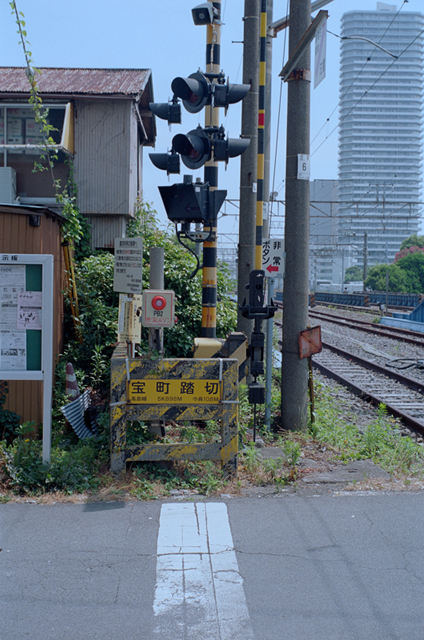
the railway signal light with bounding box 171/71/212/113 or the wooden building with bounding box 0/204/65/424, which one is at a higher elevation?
the railway signal light with bounding box 171/71/212/113

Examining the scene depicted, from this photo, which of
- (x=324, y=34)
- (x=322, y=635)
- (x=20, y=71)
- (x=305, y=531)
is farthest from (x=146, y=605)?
(x=20, y=71)

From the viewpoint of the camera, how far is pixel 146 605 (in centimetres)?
355

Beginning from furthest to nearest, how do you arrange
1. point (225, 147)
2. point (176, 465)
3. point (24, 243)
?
point (24, 243), point (225, 147), point (176, 465)

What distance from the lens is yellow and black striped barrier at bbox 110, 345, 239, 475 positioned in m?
5.59

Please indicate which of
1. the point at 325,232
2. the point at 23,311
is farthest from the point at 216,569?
the point at 325,232

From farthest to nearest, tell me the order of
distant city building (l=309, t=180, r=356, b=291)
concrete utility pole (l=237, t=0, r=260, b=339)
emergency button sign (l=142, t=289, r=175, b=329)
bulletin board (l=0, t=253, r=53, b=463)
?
distant city building (l=309, t=180, r=356, b=291) → concrete utility pole (l=237, t=0, r=260, b=339) → bulletin board (l=0, t=253, r=53, b=463) → emergency button sign (l=142, t=289, r=175, b=329)

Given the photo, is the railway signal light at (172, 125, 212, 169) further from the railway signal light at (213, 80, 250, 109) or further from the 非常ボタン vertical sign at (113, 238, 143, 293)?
the 非常ボタン vertical sign at (113, 238, 143, 293)

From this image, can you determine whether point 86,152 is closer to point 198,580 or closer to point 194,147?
point 194,147

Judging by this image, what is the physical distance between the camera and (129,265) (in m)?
6.44

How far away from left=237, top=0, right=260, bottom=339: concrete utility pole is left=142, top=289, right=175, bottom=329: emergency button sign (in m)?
3.85

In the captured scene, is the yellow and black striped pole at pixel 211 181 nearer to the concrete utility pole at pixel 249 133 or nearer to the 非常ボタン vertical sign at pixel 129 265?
the 非常ボタン vertical sign at pixel 129 265

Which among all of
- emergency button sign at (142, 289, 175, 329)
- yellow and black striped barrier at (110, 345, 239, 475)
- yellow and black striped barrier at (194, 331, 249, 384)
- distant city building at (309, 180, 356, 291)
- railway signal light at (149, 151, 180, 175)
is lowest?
yellow and black striped barrier at (110, 345, 239, 475)

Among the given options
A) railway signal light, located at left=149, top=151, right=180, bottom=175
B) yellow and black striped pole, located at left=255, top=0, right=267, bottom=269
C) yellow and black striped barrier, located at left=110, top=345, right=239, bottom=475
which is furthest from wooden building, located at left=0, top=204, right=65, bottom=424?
yellow and black striped pole, located at left=255, top=0, right=267, bottom=269

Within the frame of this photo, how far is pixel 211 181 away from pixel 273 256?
1.83 m
